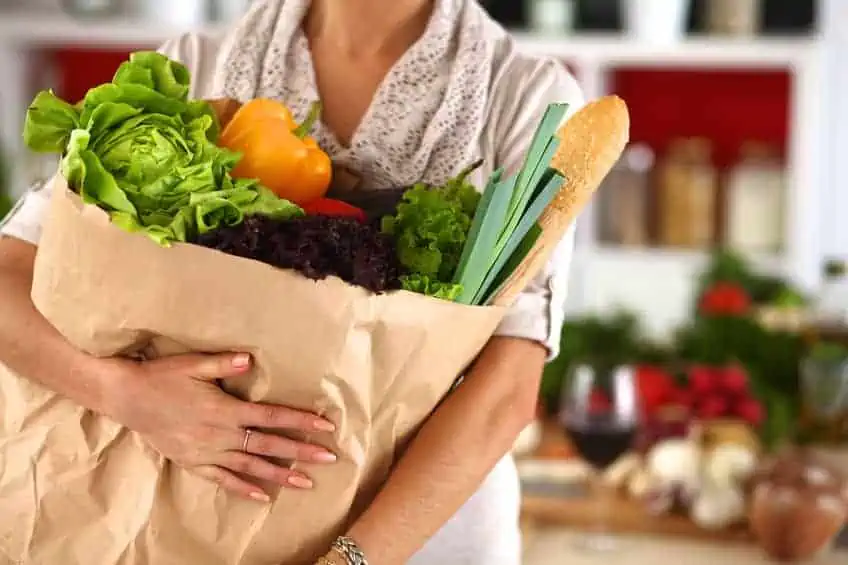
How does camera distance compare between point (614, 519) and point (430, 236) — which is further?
point (614, 519)

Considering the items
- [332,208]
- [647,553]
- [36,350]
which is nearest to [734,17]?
[647,553]

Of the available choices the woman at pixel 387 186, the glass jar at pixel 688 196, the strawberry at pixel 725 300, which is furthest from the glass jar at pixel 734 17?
the woman at pixel 387 186

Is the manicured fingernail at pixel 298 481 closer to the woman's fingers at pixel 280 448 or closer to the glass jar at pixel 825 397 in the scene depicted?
the woman's fingers at pixel 280 448

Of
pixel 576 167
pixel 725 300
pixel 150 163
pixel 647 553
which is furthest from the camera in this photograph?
pixel 725 300

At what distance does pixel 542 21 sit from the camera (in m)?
3.00

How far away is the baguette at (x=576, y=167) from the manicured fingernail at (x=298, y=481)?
7.6 inches

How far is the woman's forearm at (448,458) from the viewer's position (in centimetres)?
89

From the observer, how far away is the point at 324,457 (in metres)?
0.85

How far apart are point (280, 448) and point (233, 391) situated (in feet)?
0.18

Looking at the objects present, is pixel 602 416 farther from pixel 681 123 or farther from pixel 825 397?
pixel 681 123

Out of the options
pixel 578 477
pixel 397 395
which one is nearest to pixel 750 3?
pixel 578 477

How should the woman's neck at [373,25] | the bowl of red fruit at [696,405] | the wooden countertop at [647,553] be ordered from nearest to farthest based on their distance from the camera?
1. the woman's neck at [373,25]
2. the wooden countertop at [647,553]
3. the bowl of red fruit at [696,405]

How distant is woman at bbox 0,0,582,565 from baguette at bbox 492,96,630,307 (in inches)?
4.5

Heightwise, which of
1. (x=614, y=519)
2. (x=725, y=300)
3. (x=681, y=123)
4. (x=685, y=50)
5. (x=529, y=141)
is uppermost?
(x=529, y=141)
